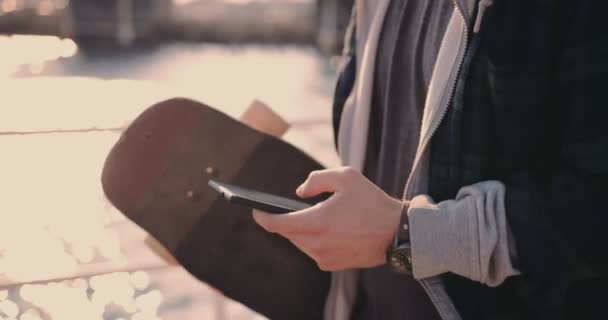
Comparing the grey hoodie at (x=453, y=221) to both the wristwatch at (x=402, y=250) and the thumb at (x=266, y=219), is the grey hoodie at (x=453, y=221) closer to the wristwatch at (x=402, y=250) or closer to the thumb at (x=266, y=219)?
the wristwatch at (x=402, y=250)

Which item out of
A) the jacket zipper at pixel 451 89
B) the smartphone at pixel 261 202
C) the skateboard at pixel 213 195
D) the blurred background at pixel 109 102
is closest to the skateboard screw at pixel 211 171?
the skateboard at pixel 213 195

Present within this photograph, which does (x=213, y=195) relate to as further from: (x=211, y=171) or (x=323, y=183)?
(x=323, y=183)

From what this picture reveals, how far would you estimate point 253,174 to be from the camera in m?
0.83

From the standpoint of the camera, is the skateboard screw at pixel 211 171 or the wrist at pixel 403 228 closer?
the wrist at pixel 403 228

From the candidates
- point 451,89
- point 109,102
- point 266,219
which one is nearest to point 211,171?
point 266,219

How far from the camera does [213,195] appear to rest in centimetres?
81

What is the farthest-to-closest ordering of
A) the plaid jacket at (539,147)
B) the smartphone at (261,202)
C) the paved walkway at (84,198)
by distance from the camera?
the paved walkway at (84,198) → the smartphone at (261,202) → the plaid jacket at (539,147)

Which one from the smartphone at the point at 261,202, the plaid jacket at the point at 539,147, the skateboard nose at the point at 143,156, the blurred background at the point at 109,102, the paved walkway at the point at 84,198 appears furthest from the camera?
the blurred background at the point at 109,102

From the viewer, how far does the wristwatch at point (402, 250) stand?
568 mm

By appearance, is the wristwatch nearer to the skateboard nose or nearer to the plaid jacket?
the plaid jacket

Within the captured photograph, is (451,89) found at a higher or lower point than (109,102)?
higher

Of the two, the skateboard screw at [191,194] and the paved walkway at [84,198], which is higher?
the skateboard screw at [191,194]

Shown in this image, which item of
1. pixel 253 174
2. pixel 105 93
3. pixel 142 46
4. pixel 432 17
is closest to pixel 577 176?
pixel 432 17

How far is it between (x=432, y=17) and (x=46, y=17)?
6.86m
